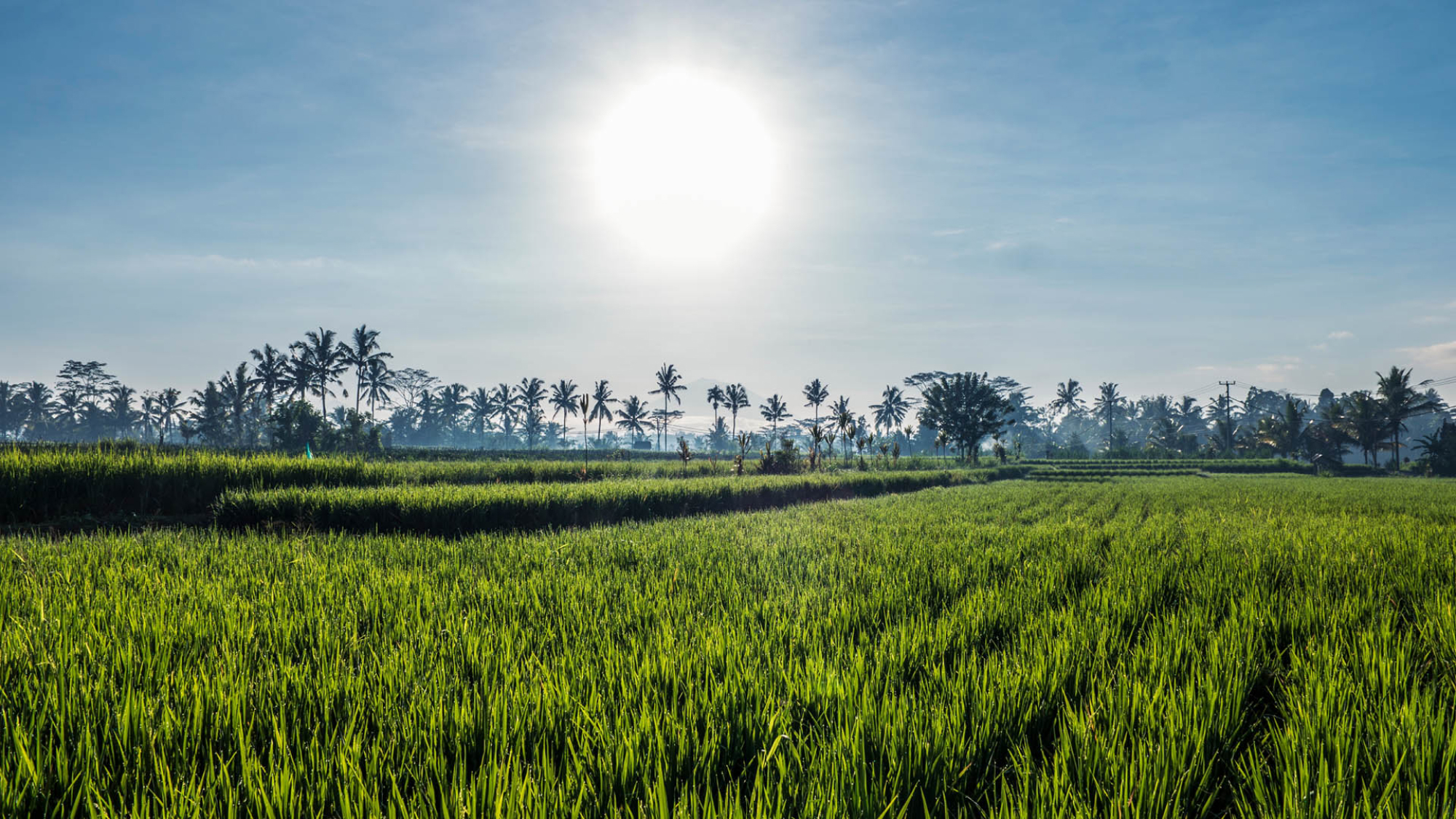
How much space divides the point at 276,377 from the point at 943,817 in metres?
70.8

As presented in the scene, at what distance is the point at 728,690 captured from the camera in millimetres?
2371

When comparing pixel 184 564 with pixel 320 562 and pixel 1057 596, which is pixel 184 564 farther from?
pixel 1057 596

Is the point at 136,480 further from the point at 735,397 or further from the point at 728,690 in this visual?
the point at 735,397

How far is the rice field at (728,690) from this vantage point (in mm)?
1742

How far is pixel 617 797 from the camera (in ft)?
5.73

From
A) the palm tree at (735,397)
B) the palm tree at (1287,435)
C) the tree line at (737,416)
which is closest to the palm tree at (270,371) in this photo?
the tree line at (737,416)

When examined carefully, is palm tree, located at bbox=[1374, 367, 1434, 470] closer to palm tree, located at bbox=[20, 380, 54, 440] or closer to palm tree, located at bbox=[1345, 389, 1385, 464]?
palm tree, located at bbox=[1345, 389, 1385, 464]

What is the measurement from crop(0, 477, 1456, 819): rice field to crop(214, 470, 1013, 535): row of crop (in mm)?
4453

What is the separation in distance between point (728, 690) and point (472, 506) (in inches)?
369

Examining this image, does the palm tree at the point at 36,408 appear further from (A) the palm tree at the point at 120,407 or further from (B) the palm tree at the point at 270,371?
(B) the palm tree at the point at 270,371

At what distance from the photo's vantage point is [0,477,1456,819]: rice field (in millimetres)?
1742

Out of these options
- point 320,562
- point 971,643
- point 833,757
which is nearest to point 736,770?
point 833,757

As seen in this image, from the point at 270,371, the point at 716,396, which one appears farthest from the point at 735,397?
the point at 270,371

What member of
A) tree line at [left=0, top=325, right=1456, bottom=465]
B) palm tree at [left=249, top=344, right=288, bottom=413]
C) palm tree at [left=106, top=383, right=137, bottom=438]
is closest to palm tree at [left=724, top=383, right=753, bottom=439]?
tree line at [left=0, top=325, right=1456, bottom=465]
